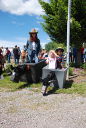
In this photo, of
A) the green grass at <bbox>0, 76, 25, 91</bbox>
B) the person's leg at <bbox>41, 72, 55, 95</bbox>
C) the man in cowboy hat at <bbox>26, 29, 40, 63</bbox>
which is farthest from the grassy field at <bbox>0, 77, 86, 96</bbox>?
the man in cowboy hat at <bbox>26, 29, 40, 63</bbox>

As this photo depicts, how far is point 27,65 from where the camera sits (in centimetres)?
939

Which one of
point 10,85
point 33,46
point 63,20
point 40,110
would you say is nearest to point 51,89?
point 10,85

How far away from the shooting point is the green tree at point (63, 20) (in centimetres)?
1411

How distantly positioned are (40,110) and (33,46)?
4.72 meters

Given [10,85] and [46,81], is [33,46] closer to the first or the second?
[10,85]

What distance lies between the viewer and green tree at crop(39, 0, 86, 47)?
14109 millimetres

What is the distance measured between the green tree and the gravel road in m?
7.46

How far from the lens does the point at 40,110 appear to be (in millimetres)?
6012

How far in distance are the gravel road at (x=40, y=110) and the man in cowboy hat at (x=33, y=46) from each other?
2902 millimetres

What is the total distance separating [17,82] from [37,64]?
1.09 meters

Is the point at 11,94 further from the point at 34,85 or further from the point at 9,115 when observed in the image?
the point at 9,115

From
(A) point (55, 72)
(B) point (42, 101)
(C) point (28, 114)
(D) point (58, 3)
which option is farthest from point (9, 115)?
(D) point (58, 3)

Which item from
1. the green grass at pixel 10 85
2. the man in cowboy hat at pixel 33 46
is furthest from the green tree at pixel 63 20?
the green grass at pixel 10 85

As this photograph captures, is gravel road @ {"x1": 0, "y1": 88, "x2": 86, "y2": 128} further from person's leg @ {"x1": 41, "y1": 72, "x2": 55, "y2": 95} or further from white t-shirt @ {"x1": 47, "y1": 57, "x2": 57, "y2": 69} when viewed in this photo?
white t-shirt @ {"x1": 47, "y1": 57, "x2": 57, "y2": 69}
